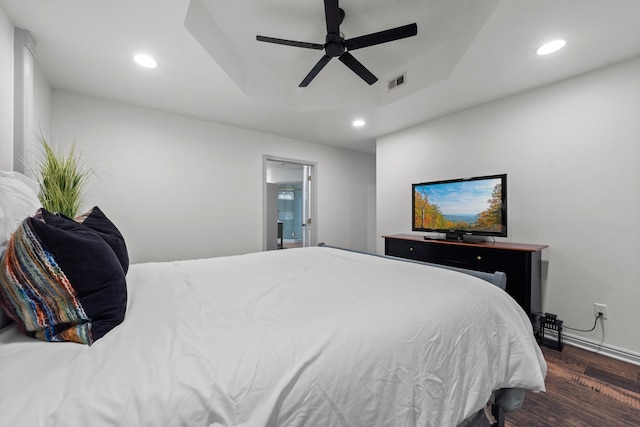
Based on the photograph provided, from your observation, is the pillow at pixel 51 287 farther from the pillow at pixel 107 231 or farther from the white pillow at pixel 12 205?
the pillow at pixel 107 231

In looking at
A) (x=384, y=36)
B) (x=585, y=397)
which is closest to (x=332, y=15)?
(x=384, y=36)

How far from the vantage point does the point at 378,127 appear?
3744mm

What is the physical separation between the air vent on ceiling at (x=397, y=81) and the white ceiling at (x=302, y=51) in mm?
64

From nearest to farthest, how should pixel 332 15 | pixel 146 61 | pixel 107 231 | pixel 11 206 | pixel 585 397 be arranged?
pixel 11 206 < pixel 107 231 < pixel 585 397 < pixel 332 15 < pixel 146 61

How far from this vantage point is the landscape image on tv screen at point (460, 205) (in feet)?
8.67

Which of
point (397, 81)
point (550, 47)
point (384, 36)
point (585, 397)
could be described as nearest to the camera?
point (585, 397)

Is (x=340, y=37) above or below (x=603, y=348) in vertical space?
above

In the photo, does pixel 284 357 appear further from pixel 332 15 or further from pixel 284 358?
pixel 332 15

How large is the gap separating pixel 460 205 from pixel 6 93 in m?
3.92

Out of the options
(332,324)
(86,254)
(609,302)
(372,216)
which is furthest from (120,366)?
(372,216)

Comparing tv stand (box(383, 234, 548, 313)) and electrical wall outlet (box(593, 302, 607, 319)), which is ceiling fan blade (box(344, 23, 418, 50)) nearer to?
tv stand (box(383, 234, 548, 313))

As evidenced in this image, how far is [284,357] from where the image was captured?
72cm

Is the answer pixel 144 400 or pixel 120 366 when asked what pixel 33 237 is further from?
pixel 144 400

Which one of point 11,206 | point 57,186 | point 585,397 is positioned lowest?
point 585,397
